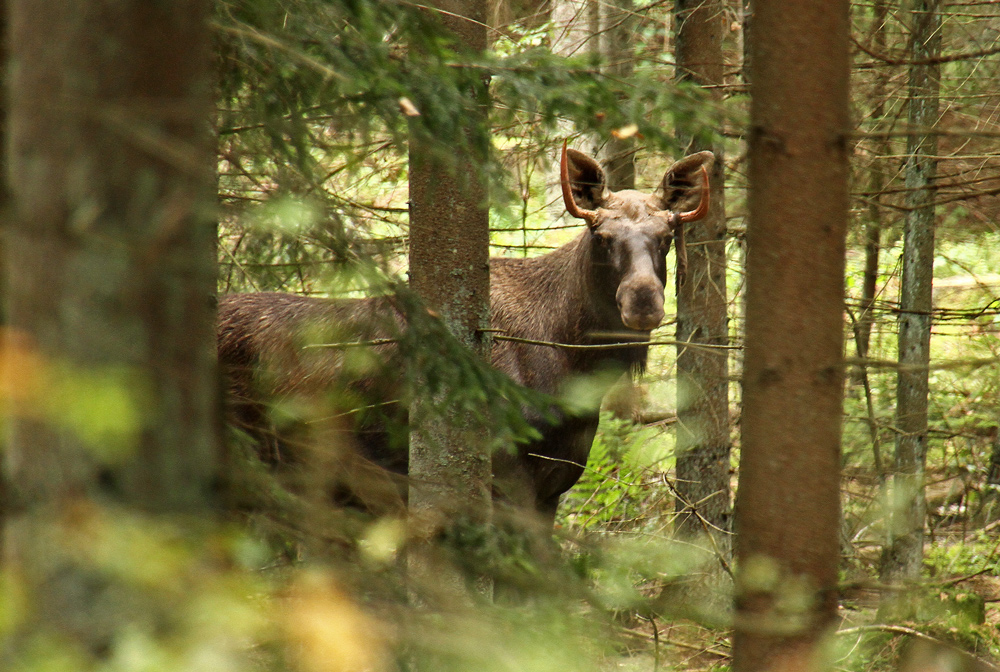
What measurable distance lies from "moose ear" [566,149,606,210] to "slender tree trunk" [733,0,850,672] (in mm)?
4083

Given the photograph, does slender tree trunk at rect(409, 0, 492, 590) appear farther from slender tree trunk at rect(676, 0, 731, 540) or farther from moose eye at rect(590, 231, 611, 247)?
slender tree trunk at rect(676, 0, 731, 540)

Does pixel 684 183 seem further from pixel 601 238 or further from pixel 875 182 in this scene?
pixel 875 182

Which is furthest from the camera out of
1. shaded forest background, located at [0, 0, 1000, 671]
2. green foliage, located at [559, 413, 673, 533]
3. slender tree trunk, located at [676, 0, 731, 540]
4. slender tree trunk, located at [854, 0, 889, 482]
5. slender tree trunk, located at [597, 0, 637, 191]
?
slender tree trunk, located at [597, 0, 637, 191]

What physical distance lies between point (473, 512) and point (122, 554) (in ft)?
4.35

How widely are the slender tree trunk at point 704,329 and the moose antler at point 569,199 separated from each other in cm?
90

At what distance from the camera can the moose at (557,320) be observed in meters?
6.77

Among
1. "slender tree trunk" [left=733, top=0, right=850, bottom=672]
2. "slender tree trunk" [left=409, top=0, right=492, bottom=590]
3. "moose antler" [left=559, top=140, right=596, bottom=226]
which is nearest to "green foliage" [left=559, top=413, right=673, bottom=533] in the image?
"moose antler" [left=559, top=140, right=596, bottom=226]

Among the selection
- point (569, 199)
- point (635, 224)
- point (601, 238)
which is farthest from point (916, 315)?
point (569, 199)

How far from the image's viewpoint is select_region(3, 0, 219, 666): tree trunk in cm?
146

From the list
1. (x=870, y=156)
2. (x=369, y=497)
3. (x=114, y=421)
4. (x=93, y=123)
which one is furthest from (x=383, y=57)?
(x=870, y=156)

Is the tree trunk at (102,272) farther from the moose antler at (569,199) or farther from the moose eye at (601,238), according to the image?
the moose eye at (601,238)

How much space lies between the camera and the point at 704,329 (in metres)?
7.28

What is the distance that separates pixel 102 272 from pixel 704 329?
6253 mm

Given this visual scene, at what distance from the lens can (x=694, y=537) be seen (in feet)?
23.4
